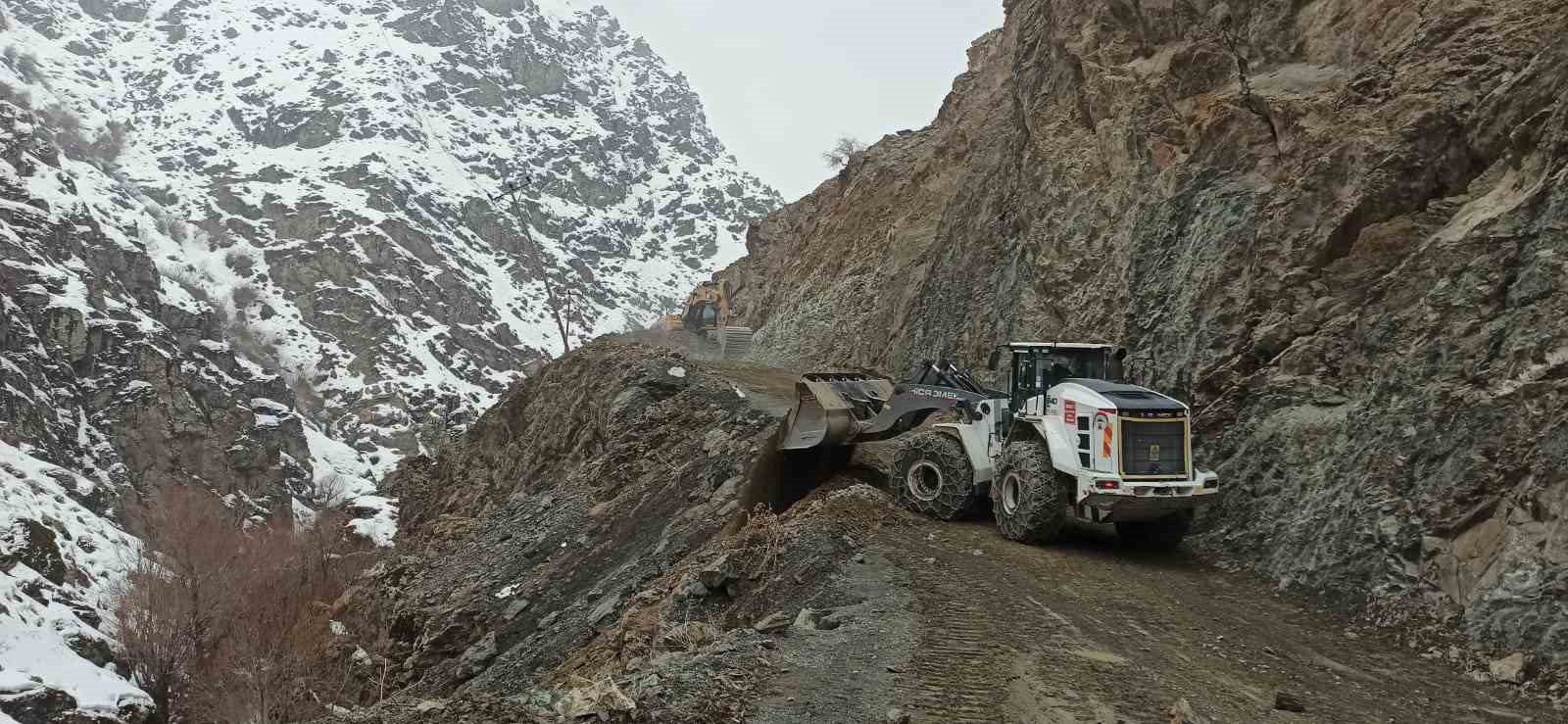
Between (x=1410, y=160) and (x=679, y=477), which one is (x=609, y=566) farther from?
(x=1410, y=160)

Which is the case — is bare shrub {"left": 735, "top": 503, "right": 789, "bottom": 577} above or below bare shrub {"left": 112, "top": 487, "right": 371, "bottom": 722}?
above

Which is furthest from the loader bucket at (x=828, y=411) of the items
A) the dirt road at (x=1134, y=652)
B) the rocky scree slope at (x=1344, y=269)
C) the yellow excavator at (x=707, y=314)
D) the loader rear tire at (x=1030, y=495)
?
the yellow excavator at (x=707, y=314)

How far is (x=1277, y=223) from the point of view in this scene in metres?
11.4

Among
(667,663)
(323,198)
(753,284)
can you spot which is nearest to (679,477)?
(667,663)

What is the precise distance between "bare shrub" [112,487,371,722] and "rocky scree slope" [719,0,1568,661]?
15529mm

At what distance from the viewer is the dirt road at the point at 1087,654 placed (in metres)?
6.56

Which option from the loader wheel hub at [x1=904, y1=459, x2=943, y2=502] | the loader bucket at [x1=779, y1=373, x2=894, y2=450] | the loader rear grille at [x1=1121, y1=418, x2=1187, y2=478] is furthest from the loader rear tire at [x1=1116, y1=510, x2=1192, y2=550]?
the loader bucket at [x1=779, y1=373, x2=894, y2=450]

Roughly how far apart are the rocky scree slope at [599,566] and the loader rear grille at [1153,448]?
288 cm

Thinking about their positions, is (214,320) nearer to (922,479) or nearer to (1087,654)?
(922,479)

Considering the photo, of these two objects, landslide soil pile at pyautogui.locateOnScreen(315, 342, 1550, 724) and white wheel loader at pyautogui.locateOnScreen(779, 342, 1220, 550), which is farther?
Result: white wheel loader at pyautogui.locateOnScreen(779, 342, 1220, 550)

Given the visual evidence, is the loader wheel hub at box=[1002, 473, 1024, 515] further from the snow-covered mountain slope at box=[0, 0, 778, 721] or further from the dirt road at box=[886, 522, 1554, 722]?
the snow-covered mountain slope at box=[0, 0, 778, 721]

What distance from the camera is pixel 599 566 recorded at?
1377 centimetres

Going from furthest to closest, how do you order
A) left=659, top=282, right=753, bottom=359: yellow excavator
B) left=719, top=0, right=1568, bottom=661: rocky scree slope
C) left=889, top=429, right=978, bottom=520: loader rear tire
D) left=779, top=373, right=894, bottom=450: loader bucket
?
left=659, top=282, right=753, bottom=359: yellow excavator → left=779, top=373, right=894, bottom=450: loader bucket → left=889, top=429, right=978, bottom=520: loader rear tire → left=719, top=0, right=1568, bottom=661: rocky scree slope

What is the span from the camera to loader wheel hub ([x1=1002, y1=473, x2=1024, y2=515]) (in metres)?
10.7
